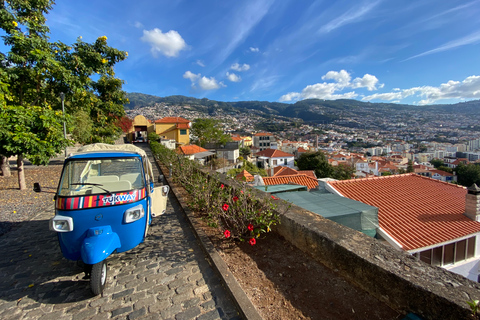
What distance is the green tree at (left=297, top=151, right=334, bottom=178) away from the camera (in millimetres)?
44750

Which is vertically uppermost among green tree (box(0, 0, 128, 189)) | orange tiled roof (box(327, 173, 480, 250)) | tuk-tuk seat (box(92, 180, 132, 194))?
green tree (box(0, 0, 128, 189))

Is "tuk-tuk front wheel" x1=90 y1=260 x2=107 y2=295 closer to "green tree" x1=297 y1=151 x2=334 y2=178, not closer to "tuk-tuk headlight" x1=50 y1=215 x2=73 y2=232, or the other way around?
"tuk-tuk headlight" x1=50 y1=215 x2=73 y2=232

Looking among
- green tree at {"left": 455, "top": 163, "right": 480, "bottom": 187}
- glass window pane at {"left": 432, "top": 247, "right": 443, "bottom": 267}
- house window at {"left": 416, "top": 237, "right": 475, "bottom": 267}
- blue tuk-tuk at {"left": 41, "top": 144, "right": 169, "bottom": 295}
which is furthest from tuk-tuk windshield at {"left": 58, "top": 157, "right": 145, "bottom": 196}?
green tree at {"left": 455, "top": 163, "right": 480, "bottom": 187}

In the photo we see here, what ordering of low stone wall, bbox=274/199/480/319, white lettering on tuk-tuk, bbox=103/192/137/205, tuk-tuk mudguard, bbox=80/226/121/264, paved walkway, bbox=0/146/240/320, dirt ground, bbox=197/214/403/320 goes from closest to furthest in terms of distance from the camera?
1. low stone wall, bbox=274/199/480/319
2. dirt ground, bbox=197/214/403/320
3. paved walkway, bbox=0/146/240/320
4. tuk-tuk mudguard, bbox=80/226/121/264
5. white lettering on tuk-tuk, bbox=103/192/137/205

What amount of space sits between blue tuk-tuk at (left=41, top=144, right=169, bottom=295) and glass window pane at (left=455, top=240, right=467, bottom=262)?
993 centimetres

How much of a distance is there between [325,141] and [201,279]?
148m

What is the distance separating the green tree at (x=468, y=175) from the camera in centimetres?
4794

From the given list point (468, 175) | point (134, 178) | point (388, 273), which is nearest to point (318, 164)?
point (468, 175)

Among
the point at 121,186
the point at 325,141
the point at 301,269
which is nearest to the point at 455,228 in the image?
the point at 301,269

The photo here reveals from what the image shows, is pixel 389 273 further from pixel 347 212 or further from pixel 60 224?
pixel 60 224

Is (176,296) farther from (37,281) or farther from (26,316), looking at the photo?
(37,281)

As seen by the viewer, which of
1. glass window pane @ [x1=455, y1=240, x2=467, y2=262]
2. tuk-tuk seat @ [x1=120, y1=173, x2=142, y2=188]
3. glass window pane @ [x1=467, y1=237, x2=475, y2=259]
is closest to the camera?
tuk-tuk seat @ [x1=120, y1=173, x2=142, y2=188]

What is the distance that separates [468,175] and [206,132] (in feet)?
186

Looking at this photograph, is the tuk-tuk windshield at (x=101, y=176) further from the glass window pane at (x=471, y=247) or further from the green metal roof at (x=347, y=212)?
the glass window pane at (x=471, y=247)
